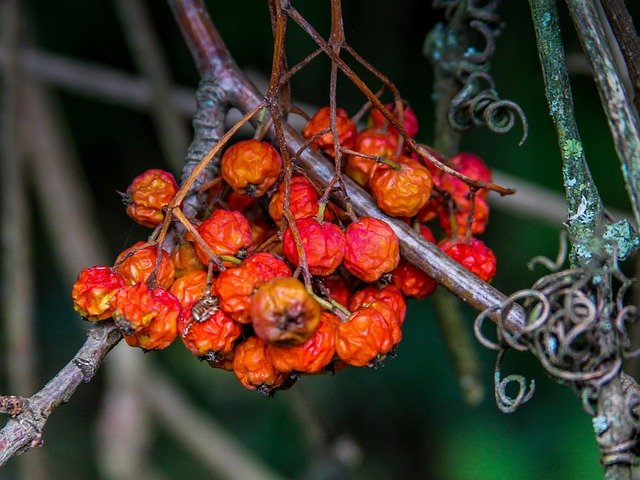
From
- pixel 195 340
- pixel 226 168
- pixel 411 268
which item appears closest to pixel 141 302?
pixel 195 340

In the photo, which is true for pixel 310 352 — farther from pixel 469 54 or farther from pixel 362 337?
pixel 469 54

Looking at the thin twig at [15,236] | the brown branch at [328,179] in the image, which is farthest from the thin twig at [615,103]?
the thin twig at [15,236]

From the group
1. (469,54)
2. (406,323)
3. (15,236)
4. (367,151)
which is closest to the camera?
(367,151)

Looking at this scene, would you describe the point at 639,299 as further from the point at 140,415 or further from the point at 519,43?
the point at 140,415

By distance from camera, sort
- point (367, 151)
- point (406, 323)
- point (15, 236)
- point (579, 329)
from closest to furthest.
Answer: point (579, 329) < point (367, 151) < point (15, 236) < point (406, 323)

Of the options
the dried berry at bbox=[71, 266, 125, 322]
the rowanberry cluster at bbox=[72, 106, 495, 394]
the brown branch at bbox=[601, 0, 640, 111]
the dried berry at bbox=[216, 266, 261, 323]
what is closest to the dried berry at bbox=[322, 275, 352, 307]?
the rowanberry cluster at bbox=[72, 106, 495, 394]

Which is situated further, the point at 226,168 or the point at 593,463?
the point at 593,463

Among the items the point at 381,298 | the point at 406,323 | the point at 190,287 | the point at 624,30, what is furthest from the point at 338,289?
the point at 406,323
